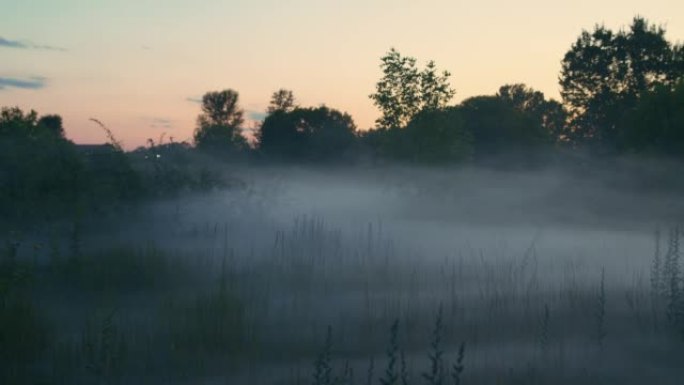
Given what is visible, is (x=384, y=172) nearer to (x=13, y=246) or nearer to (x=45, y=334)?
(x=13, y=246)

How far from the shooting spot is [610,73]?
50.3 m

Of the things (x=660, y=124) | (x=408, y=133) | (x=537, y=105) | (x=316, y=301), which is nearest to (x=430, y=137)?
(x=408, y=133)

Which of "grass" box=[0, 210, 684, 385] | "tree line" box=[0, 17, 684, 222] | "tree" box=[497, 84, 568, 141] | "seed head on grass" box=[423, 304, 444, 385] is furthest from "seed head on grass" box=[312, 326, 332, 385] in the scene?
"tree" box=[497, 84, 568, 141]

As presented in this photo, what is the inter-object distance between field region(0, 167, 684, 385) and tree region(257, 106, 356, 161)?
25.7 m

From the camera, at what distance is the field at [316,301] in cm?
891

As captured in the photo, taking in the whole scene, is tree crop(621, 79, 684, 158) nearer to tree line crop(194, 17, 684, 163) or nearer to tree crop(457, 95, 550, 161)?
tree line crop(194, 17, 684, 163)

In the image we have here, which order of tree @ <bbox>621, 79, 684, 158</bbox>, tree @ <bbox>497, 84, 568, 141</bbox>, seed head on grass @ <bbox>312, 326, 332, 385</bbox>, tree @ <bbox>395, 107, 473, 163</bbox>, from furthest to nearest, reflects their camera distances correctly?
tree @ <bbox>497, 84, 568, 141</bbox> < tree @ <bbox>621, 79, 684, 158</bbox> < tree @ <bbox>395, 107, 473, 163</bbox> < seed head on grass @ <bbox>312, 326, 332, 385</bbox>

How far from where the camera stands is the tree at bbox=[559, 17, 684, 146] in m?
48.9

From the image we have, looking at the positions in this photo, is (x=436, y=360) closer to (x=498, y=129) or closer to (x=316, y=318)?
(x=316, y=318)

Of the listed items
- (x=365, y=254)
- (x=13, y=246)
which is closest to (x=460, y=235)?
(x=365, y=254)

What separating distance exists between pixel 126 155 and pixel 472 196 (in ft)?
46.1

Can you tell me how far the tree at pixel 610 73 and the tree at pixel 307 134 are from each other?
13961mm

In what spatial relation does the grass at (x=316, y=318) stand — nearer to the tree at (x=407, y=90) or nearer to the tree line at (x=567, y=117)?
the tree at (x=407, y=90)

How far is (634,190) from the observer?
92.3 ft
